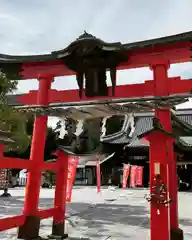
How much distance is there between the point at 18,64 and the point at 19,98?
881mm

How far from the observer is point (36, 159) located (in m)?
6.93

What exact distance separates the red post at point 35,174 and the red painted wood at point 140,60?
27cm

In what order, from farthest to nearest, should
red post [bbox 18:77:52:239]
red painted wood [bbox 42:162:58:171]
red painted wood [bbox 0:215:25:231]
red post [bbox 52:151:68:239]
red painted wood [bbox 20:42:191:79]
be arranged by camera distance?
red post [bbox 52:151:68:239]
red painted wood [bbox 42:162:58:171]
red post [bbox 18:77:52:239]
red painted wood [bbox 20:42:191:79]
red painted wood [bbox 0:215:25:231]

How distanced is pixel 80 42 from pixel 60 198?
3.88 m

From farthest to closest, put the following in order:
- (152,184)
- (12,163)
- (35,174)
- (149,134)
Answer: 1. (35,174)
2. (12,163)
3. (149,134)
4. (152,184)

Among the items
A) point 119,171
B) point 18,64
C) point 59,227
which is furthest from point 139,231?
point 119,171

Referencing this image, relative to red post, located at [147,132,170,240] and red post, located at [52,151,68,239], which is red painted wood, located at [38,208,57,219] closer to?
red post, located at [52,151,68,239]

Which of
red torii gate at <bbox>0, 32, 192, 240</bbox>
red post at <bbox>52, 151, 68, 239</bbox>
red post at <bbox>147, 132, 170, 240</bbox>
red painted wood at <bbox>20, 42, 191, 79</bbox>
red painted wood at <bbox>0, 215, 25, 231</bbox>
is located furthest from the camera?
red post at <bbox>52, 151, 68, 239</bbox>

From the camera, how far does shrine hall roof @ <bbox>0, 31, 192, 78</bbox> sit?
614cm

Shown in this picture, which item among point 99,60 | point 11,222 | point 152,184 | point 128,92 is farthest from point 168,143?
point 11,222

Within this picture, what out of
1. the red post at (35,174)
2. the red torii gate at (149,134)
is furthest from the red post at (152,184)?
the red post at (35,174)

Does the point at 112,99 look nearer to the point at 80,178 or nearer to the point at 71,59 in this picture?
the point at 71,59

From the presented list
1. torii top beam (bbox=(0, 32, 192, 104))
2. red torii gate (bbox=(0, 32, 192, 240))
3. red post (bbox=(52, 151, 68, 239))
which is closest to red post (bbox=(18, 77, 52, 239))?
red torii gate (bbox=(0, 32, 192, 240))

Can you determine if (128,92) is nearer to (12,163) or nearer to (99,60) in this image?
(99,60)
